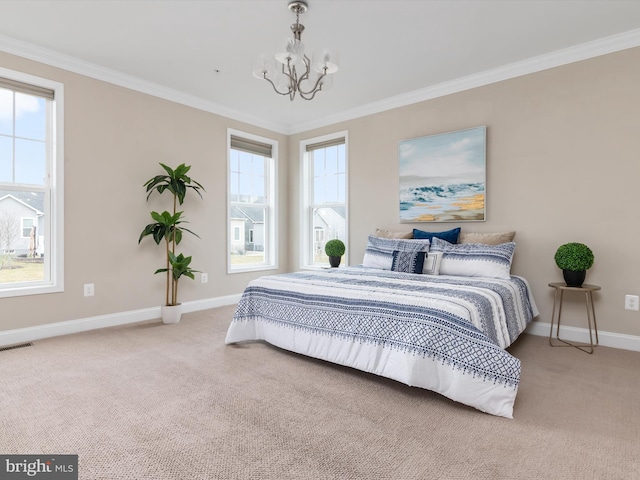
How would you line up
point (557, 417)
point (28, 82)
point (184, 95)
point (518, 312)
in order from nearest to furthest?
point (557, 417) → point (518, 312) → point (28, 82) → point (184, 95)

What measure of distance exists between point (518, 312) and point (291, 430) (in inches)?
84.0

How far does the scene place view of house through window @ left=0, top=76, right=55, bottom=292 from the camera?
318 centimetres

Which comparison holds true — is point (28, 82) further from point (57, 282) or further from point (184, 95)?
point (57, 282)

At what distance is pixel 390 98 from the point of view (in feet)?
14.3

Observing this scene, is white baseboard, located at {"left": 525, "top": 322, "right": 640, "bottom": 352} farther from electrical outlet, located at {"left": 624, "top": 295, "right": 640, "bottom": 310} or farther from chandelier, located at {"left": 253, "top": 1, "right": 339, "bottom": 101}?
chandelier, located at {"left": 253, "top": 1, "right": 339, "bottom": 101}

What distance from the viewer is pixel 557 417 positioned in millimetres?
1879

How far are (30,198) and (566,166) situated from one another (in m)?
4.91

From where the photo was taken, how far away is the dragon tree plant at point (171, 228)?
148 inches

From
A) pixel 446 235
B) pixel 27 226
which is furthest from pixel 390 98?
pixel 27 226

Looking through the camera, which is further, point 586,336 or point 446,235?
point 446,235

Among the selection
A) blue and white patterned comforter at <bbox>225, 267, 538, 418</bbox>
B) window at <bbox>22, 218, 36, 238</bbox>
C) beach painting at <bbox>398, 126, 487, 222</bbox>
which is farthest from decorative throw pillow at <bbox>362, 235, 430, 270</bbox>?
window at <bbox>22, 218, 36, 238</bbox>

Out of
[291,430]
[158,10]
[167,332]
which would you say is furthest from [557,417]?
[158,10]

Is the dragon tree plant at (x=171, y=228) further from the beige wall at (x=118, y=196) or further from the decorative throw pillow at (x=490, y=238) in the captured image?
the decorative throw pillow at (x=490, y=238)

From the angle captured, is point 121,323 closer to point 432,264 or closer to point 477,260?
point 432,264
